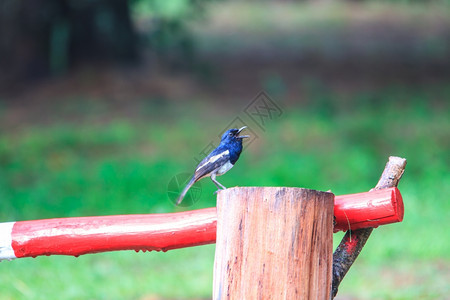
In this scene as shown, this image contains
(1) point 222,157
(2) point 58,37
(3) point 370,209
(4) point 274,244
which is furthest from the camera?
(2) point 58,37

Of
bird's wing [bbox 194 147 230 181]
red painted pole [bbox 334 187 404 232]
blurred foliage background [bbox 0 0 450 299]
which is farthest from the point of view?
blurred foliage background [bbox 0 0 450 299]

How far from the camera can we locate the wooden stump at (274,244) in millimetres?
2668

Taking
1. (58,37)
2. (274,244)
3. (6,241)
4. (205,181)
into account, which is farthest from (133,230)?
A: (58,37)

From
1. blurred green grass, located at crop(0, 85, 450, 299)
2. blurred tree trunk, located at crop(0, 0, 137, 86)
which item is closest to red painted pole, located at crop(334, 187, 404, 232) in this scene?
blurred green grass, located at crop(0, 85, 450, 299)

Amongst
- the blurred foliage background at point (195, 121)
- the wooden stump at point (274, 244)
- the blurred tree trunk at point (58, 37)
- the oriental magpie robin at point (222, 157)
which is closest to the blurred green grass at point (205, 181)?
the blurred foliage background at point (195, 121)

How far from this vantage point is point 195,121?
43.0ft

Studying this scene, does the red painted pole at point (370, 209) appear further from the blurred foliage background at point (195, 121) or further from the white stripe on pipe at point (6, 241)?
the blurred foliage background at point (195, 121)

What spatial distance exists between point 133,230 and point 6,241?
2.03 ft

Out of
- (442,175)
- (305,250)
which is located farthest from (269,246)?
(442,175)

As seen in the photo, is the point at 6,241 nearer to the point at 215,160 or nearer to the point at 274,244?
the point at 215,160

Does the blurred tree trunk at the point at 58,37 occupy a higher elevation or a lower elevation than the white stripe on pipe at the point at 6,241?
higher

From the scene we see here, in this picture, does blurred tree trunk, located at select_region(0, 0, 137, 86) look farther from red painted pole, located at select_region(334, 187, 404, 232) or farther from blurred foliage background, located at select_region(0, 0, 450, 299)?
red painted pole, located at select_region(334, 187, 404, 232)

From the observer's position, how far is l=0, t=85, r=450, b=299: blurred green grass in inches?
255

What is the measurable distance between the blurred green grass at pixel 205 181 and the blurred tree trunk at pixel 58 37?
2270 millimetres
